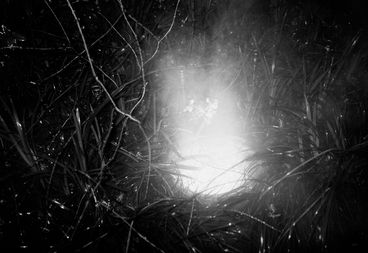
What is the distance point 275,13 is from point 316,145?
0.59 m

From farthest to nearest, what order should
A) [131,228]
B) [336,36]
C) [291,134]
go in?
[336,36] → [291,134] → [131,228]

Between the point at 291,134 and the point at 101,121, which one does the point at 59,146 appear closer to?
the point at 101,121

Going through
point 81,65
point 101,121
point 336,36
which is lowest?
point 101,121

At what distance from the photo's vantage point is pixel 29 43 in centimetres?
91

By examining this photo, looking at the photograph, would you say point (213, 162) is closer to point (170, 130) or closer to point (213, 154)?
point (213, 154)

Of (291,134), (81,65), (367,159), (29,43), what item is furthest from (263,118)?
(29,43)

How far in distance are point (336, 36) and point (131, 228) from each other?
42.5 inches

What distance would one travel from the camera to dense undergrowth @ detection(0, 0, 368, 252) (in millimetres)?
750

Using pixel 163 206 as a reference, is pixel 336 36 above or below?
above

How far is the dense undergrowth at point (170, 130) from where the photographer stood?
0.75 m

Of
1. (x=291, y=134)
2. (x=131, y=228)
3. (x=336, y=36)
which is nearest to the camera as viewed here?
(x=131, y=228)

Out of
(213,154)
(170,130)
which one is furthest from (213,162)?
(170,130)

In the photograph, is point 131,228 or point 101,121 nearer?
point 131,228

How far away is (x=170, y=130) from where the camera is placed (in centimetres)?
86
